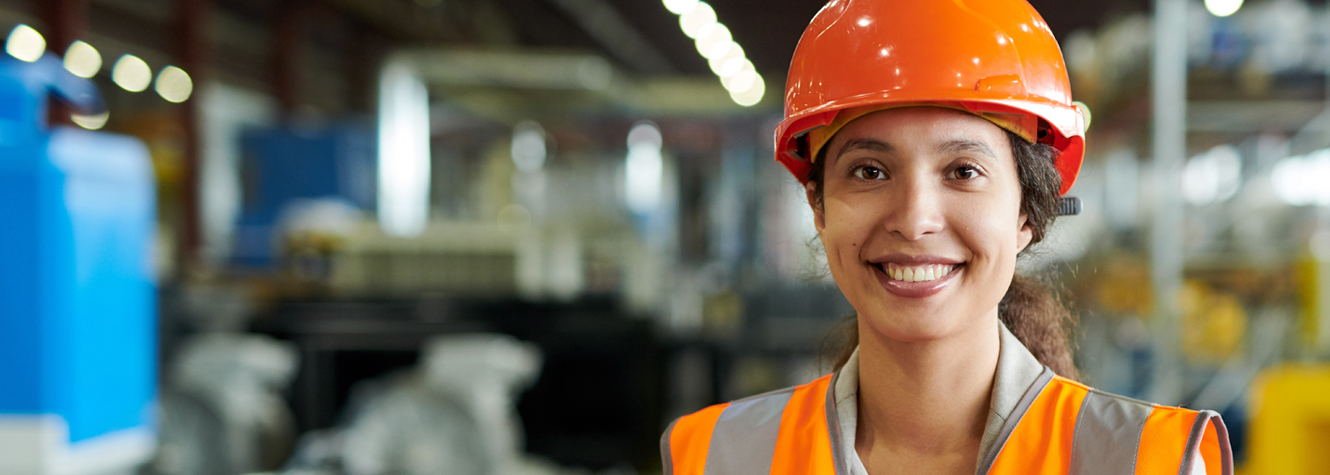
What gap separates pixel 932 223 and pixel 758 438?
0.35 m

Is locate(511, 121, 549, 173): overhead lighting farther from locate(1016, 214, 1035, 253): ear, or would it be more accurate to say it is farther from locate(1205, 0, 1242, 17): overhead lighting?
locate(1016, 214, 1035, 253): ear

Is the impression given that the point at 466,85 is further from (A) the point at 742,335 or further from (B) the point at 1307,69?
(B) the point at 1307,69

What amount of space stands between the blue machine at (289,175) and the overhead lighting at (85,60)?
348 centimetres

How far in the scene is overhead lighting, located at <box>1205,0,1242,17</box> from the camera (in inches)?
172

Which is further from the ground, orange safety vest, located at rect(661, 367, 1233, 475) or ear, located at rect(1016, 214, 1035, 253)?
ear, located at rect(1016, 214, 1035, 253)

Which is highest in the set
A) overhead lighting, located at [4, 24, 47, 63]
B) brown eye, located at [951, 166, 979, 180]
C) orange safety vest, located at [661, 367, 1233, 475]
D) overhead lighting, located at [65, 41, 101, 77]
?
overhead lighting, located at [65, 41, 101, 77]

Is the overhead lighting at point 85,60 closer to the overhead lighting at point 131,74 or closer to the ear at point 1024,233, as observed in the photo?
the overhead lighting at point 131,74

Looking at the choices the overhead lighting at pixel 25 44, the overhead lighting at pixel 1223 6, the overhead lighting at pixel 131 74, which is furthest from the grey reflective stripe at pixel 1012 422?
the overhead lighting at pixel 131 74

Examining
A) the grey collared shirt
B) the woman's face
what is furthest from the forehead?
the grey collared shirt

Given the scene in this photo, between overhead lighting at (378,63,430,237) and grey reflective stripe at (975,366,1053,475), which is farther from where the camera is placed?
overhead lighting at (378,63,430,237)

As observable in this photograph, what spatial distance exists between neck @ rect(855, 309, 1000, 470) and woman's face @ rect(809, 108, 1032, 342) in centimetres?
5

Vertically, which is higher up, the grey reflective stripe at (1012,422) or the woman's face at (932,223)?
the woman's face at (932,223)

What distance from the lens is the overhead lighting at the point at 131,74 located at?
10824mm

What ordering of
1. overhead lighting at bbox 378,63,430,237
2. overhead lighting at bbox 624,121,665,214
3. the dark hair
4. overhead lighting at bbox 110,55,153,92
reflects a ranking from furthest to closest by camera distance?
1. overhead lighting at bbox 624,121,665,214
2. overhead lighting at bbox 110,55,153,92
3. overhead lighting at bbox 378,63,430,237
4. the dark hair
